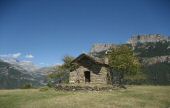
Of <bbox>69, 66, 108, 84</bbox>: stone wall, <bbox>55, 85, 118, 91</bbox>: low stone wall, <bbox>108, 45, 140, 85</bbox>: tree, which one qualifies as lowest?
<bbox>55, 85, 118, 91</bbox>: low stone wall

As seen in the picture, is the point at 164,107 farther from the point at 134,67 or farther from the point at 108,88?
the point at 134,67

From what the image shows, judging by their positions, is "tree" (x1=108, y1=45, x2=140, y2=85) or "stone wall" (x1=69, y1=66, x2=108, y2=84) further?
"tree" (x1=108, y1=45, x2=140, y2=85)

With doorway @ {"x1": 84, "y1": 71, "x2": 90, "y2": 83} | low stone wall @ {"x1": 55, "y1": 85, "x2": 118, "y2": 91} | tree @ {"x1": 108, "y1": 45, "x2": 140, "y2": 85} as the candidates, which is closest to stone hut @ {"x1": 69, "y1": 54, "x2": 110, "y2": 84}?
doorway @ {"x1": 84, "y1": 71, "x2": 90, "y2": 83}

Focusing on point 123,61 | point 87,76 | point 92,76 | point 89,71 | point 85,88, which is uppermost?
point 123,61

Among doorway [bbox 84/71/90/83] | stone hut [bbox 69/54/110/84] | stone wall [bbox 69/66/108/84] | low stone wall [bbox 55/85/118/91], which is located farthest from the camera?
doorway [bbox 84/71/90/83]

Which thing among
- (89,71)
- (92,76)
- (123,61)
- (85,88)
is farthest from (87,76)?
(123,61)

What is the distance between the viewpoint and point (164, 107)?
2903 cm

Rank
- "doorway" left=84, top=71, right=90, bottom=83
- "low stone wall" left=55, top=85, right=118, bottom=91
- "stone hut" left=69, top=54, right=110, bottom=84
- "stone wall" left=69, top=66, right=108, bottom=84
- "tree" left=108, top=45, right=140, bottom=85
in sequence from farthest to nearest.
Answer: "tree" left=108, top=45, right=140, bottom=85 → "doorway" left=84, top=71, right=90, bottom=83 → "stone hut" left=69, top=54, right=110, bottom=84 → "stone wall" left=69, top=66, right=108, bottom=84 → "low stone wall" left=55, top=85, right=118, bottom=91

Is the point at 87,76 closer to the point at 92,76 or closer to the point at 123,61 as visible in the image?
the point at 92,76

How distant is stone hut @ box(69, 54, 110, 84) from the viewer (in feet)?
177

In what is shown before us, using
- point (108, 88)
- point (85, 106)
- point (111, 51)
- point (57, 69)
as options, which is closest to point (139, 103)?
point (85, 106)

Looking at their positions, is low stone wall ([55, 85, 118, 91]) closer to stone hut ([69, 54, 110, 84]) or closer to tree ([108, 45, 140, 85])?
stone hut ([69, 54, 110, 84])

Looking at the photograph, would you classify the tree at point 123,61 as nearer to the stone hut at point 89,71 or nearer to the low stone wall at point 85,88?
the stone hut at point 89,71

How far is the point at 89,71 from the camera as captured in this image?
54750 mm
